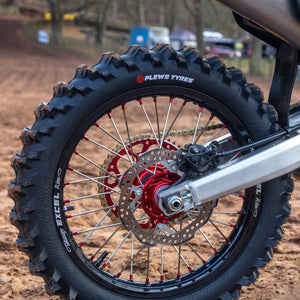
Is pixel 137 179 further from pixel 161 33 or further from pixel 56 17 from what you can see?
pixel 56 17

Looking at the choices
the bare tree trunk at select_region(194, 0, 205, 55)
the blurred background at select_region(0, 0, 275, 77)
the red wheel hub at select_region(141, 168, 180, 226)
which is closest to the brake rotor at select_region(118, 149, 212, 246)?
Answer: the red wheel hub at select_region(141, 168, 180, 226)

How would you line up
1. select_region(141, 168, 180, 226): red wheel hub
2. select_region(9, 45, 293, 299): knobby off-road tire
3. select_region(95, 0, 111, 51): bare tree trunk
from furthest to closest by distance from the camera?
1. select_region(95, 0, 111, 51): bare tree trunk
2. select_region(141, 168, 180, 226): red wheel hub
3. select_region(9, 45, 293, 299): knobby off-road tire

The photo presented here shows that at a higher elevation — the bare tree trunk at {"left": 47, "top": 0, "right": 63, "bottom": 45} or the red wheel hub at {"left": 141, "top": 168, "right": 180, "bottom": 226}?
the bare tree trunk at {"left": 47, "top": 0, "right": 63, "bottom": 45}

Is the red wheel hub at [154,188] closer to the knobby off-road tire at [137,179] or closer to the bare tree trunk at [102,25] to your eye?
the knobby off-road tire at [137,179]

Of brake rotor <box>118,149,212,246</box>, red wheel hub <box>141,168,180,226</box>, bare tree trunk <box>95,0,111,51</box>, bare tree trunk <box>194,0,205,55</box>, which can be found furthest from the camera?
bare tree trunk <box>95,0,111,51</box>

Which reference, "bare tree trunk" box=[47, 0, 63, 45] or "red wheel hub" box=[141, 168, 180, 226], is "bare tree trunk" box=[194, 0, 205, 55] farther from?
"red wheel hub" box=[141, 168, 180, 226]

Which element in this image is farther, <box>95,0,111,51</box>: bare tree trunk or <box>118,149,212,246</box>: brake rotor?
<box>95,0,111,51</box>: bare tree trunk

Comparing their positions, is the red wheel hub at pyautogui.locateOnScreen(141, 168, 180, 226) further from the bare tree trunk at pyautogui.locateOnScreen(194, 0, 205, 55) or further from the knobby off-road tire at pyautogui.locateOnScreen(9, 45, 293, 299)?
the bare tree trunk at pyautogui.locateOnScreen(194, 0, 205, 55)

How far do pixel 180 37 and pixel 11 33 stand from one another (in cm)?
1127

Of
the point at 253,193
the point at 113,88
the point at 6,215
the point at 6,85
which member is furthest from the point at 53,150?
the point at 6,85

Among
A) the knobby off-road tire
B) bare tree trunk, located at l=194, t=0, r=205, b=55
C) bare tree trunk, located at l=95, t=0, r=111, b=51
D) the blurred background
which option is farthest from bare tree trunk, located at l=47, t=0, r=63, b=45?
the knobby off-road tire

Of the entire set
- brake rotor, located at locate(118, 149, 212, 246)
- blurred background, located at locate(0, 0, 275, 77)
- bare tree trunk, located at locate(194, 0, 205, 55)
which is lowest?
brake rotor, located at locate(118, 149, 212, 246)

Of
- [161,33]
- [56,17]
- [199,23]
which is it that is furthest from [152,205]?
[56,17]

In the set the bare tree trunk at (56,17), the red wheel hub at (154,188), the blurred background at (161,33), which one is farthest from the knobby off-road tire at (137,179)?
the bare tree trunk at (56,17)
